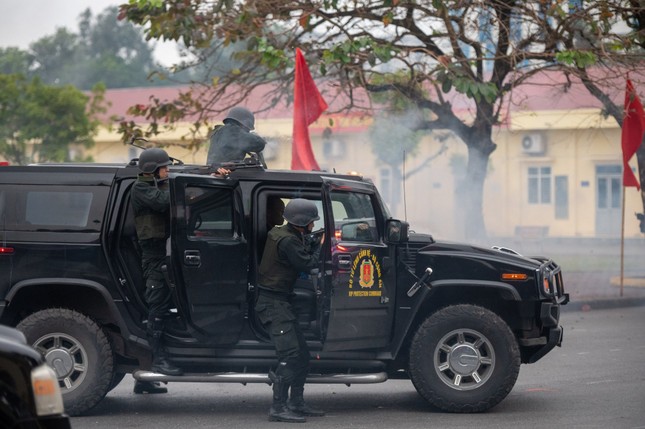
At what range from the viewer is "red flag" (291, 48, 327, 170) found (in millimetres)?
14578

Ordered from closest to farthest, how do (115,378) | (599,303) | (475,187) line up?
(115,378) < (599,303) < (475,187)

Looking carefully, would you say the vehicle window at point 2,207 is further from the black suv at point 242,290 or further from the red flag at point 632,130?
the red flag at point 632,130

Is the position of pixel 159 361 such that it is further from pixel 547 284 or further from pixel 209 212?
pixel 547 284

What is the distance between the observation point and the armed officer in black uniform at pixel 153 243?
8227 mm

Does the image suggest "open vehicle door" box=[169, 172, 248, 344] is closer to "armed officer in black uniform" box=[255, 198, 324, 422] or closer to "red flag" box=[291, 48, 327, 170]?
"armed officer in black uniform" box=[255, 198, 324, 422]

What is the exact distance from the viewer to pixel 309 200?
8391mm

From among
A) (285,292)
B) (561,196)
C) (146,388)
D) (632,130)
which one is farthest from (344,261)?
(561,196)

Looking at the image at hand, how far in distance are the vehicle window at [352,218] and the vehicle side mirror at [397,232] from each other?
5.9 inches

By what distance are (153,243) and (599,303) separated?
10726 millimetres

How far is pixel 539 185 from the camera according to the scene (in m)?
44.9

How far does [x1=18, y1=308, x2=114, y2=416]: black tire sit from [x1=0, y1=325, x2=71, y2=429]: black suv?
11.6 feet

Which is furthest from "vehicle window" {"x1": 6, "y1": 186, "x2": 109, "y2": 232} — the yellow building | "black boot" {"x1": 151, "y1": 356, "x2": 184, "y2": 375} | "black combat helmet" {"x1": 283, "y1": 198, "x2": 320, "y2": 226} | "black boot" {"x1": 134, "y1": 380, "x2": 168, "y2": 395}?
the yellow building

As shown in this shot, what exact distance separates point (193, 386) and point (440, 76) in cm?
779

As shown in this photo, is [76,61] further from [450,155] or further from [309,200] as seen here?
[309,200]
